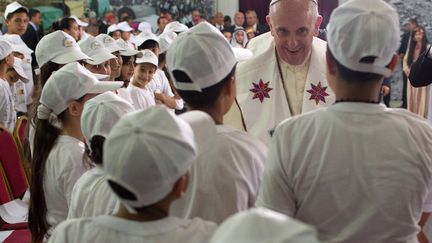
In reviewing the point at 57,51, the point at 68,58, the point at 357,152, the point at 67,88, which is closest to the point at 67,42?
the point at 57,51

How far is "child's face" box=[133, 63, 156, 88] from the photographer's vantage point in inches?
224

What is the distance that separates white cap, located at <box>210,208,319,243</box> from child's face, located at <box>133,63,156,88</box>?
470 centimetres

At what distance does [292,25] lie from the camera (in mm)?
2824

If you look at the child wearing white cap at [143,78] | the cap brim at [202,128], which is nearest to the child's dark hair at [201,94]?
the cap brim at [202,128]

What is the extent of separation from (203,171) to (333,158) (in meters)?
0.34

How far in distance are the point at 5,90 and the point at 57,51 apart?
4.73ft

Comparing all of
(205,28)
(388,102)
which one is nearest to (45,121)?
(205,28)

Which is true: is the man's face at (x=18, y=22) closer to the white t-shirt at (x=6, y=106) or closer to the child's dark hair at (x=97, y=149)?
the white t-shirt at (x=6, y=106)

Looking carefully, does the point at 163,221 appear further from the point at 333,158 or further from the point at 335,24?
the point at 335,24

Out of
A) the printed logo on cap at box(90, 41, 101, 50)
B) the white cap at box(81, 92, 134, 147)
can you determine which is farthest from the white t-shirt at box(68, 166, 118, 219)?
the printed logo on cap at box(90, 41, 101, 50)

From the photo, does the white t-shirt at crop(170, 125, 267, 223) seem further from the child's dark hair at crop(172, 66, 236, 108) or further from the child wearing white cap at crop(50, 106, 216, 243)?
the child wearing white cap at crop(50, 106, 216, 243)

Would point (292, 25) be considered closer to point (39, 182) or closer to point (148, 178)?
point (39, 182)

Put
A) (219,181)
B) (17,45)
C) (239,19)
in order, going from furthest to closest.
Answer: (239,19) → (17,45) → (219,181)

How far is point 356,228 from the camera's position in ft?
5.56
